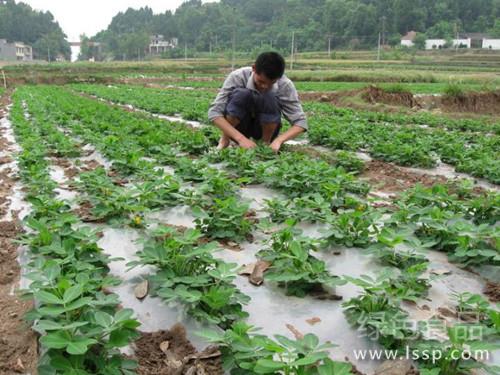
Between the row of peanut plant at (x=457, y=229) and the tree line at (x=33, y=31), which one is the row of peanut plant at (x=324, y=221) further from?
the tree line at (x=33, y=31)

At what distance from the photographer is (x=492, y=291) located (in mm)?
2236

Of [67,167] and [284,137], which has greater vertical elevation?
[284,137]

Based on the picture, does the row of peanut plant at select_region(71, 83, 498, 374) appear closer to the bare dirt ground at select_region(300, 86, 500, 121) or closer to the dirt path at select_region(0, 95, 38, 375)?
the dirt path at select_region(0, 95, 38, 375)

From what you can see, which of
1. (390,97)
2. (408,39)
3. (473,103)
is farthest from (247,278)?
(408,39)

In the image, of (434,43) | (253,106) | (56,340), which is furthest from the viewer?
(434,43)

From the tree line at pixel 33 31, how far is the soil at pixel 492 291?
108 metres

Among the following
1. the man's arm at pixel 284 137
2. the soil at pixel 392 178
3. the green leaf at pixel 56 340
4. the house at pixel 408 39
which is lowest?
the green leaf at pixel 56 340

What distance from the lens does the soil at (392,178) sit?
4277mm

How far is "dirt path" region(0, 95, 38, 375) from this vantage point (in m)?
1.71

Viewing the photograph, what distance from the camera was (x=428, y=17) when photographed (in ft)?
281

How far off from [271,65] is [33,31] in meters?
122

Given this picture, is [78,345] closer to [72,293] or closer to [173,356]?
[72,293]

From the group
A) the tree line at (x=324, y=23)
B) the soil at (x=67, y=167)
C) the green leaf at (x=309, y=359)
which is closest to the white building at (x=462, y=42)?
the tree line at (x=324, y=23)

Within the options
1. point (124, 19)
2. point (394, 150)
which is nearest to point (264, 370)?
point (394, 150)
